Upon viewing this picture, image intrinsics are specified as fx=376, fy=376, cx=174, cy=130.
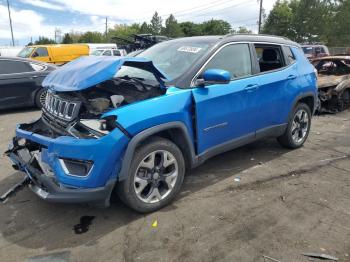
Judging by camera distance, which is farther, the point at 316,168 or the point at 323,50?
the point at 323,50

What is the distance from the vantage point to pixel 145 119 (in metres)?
3.56

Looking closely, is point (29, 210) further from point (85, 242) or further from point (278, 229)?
point (278, 229)

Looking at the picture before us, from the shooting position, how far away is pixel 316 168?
5.21 meters

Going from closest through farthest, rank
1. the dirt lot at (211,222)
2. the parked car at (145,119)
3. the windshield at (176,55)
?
the dirt lot at (211,222)
the parked car at (145,119)
the windshield at (176,55)

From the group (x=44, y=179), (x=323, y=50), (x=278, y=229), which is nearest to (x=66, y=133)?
(x=44, y=179)

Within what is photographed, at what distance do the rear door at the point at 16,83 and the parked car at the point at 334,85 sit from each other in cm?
723

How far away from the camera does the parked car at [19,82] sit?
907cm

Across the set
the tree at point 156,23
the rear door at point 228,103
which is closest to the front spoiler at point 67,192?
the rear door at point 228,103

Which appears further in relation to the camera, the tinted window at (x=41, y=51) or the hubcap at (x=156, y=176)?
the tinted window at (x=41, y=51)

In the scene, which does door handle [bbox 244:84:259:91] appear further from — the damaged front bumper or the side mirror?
the damaged front bumper

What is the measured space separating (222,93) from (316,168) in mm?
1930

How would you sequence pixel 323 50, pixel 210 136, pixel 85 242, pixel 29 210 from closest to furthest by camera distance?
1. pixel 85 242
2. pixel 29 210
3. pixel 210 136
4. pixel 323 50

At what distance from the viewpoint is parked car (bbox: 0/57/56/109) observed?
9070 millimetres

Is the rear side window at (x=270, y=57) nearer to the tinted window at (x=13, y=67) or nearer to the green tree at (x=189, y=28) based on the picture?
the tinted window at (x=13, y=67)
